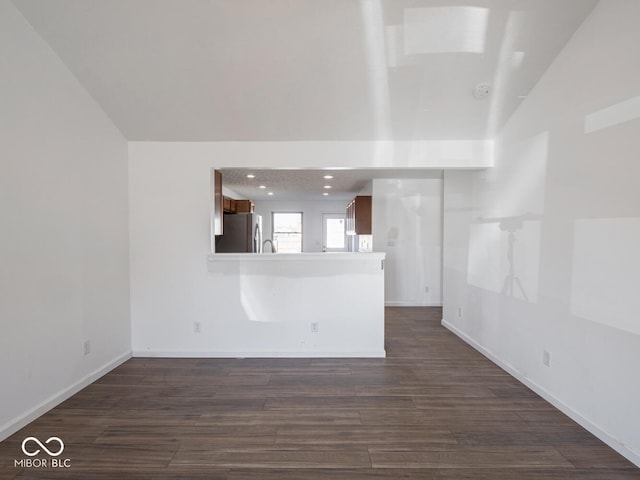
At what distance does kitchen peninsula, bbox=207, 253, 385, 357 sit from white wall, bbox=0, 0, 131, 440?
116cm

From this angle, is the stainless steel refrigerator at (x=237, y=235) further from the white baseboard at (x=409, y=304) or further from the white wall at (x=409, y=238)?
the white baseboard at (x=409, y=304)

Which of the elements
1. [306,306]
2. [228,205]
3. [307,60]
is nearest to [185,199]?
[306,306]

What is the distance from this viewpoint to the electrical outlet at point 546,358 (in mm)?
2502

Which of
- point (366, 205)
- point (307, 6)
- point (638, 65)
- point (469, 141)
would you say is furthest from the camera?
point (366, 205)

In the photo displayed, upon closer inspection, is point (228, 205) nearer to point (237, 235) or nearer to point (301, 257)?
point (237, 235)

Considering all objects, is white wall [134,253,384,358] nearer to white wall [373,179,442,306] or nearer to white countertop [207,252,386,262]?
white countertop [207,252,386,262]

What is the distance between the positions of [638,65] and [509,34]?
0.81 metres

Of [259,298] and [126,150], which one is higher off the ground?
[126,150]

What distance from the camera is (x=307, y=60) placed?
8.21 feet

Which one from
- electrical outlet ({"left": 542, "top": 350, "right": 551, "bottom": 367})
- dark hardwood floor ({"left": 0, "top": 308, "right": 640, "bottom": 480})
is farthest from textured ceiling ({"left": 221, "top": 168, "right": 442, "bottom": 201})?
electrical outlet ({"left": 542, "top": 350, "right": 551, "bottom": 367})

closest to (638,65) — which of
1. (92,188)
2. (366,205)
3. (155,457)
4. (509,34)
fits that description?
(509,34)

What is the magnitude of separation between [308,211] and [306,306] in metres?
6.04

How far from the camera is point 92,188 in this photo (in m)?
Answer: 2.80

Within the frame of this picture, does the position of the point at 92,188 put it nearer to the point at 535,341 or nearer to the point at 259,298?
the point at 259,298
